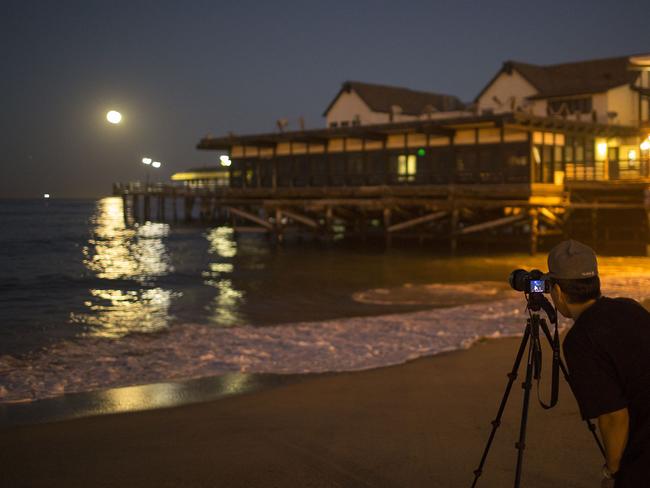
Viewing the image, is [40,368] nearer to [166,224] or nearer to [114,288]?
[114,288]

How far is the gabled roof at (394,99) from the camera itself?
49.8 m

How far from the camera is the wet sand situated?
518cm

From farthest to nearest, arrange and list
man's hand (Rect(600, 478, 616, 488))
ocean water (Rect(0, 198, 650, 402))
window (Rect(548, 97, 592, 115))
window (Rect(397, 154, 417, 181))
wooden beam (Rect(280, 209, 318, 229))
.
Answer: window (Rect(548, 97, 592, 115))
wooden beam (Rect(280, 209, 318, 229))
window (Rect(397, 154, 417, 181))
ocean water (Rect(0, 198, 650, 402))
man's hand (Rect(600, 478, 616, 488))

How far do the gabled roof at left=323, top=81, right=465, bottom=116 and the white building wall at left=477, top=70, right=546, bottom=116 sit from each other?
3.63 m

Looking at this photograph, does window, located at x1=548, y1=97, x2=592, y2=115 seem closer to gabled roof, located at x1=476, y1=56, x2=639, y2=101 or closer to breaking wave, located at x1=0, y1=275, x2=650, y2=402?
gabled roof, located at x1=476, y1=56, x2=639, y2=101

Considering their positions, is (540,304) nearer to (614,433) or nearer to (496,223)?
(614,433)

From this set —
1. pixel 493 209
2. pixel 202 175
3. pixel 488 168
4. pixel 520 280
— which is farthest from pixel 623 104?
pixel 202 175

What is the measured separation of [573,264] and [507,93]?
43870 mm

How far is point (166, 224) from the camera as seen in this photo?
68938mm

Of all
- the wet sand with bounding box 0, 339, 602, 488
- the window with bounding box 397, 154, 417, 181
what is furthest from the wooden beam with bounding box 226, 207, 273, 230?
the wet sand with bounding box 0, 339, 602, 488

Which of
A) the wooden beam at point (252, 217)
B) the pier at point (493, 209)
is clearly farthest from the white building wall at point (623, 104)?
the wooden beam at point (252, 217)

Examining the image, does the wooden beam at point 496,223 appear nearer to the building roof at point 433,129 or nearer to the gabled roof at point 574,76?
the building roof at point 433,129

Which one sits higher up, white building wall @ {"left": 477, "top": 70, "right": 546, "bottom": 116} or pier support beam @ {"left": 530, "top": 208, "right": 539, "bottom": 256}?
white building wall @ {"left": 477, "top": 70, "right": 546, "bottom": 116}

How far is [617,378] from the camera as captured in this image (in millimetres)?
2779
